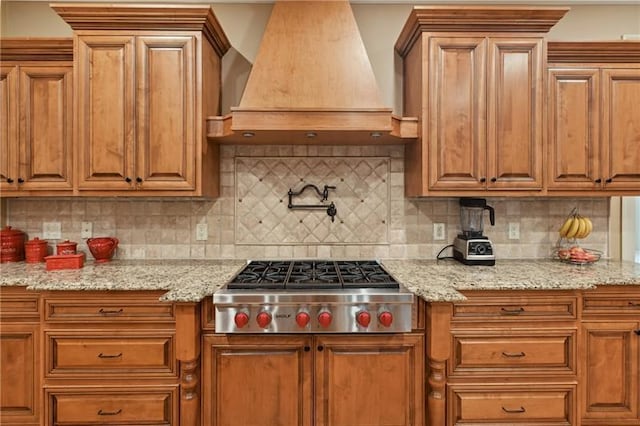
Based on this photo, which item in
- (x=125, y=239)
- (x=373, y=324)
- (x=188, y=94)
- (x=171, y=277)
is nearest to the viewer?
(x=373, y=324)

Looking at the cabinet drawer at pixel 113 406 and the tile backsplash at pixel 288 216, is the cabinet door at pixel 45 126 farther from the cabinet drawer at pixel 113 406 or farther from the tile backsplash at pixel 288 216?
the cabinet drawer at pixel 113 406

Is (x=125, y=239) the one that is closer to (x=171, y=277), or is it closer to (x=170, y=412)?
(x=171, y=277)

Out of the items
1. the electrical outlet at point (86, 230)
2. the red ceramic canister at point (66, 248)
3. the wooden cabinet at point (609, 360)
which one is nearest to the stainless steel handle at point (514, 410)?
the wooden cabinet at point (609, 360)

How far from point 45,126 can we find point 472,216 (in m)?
2.86

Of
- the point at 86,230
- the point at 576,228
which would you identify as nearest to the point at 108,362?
the point at 86,230

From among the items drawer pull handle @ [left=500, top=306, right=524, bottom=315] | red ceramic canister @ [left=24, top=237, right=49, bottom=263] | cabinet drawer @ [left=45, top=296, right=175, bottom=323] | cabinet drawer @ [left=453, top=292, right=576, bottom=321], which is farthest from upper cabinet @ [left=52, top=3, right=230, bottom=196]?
drawer pull handle @ [left=500, top=306, right=524, bottom=315]

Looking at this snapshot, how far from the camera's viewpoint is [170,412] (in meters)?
1.94

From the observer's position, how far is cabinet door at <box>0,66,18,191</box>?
2.34m

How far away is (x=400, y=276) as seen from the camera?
217 cm

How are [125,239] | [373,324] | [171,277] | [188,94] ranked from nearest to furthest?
[373,324] < [171,277] < [188,94] < [125,239]

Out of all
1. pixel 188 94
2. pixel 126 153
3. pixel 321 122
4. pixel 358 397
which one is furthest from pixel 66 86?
pixel 358 397

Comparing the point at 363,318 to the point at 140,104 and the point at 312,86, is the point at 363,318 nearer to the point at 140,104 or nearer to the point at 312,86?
the point at 312,86

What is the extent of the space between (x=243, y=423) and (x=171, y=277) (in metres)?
0.87

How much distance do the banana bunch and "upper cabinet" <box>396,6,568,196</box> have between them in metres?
0.57
